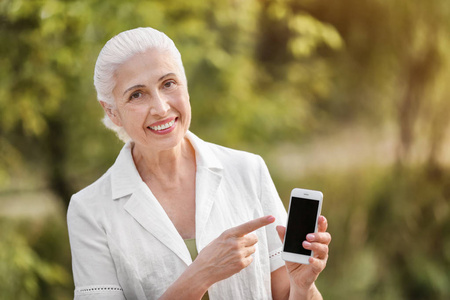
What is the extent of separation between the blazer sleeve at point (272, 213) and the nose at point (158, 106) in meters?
0.34

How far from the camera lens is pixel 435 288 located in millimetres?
4316

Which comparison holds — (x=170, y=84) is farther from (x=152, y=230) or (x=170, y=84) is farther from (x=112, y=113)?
(x=152, y=230)

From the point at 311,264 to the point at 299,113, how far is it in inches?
120

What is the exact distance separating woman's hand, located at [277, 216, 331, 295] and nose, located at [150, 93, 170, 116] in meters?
0.41

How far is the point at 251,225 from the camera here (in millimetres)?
1223

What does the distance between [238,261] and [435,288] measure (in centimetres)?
357

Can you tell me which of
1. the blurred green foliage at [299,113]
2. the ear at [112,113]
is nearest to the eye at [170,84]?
the ear at [112,113]

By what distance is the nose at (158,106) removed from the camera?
52.9 inches

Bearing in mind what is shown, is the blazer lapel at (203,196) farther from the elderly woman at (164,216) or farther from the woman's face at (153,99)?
the woman's face at (153,99)

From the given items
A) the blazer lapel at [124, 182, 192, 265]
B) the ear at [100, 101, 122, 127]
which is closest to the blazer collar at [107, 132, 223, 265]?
the blazer lapel at [124, 182, 192, 265]

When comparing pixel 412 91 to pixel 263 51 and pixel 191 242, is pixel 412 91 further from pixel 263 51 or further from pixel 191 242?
pixel 191 242

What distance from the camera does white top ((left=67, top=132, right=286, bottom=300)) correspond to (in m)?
1.37

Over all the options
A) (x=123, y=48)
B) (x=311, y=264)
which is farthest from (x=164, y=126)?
(x=311, y=264)

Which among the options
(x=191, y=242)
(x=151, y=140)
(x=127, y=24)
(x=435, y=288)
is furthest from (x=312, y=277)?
(x=435, y=288)
